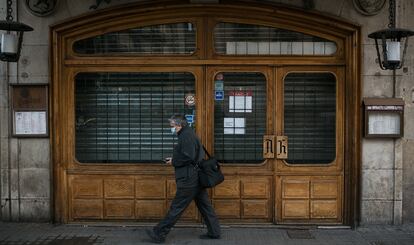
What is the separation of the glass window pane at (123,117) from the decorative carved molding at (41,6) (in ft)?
3.45

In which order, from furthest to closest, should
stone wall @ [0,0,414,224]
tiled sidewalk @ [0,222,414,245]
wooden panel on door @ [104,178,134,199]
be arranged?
wooden panel on door @ [104,178,134,199] → stone wall @ [0,0,414,224] → tiled sidewalk @ [0,222,414,245]

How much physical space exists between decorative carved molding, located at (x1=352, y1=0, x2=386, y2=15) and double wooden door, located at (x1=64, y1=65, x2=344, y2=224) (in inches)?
35.7

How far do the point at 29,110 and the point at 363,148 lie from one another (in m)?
5.04

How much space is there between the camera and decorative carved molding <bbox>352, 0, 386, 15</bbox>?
791 centimetres

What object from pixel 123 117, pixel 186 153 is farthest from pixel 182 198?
pixel 123 117

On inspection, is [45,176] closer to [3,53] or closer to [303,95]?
[3,53]

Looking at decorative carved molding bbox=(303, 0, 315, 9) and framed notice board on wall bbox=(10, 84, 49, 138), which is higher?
decorative carved molding bbox=(303, 0, 315, 9)

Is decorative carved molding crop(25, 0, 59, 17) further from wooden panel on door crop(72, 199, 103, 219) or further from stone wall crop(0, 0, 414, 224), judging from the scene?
wooden panel on door crop(72, 199, 103, 219)

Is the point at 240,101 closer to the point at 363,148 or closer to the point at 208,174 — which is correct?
the point at 208,174

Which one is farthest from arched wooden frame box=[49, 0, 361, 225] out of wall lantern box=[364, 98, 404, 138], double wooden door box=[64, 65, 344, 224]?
wall lantern box=[364, 98, 404, 138]

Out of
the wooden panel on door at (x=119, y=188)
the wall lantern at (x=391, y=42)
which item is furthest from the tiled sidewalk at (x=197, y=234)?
the wall lantern at (x=391, y=42)

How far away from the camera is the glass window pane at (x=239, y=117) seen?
822 centimetres

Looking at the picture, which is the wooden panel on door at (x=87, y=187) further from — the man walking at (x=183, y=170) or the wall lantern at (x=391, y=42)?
the wall lantern at (x=391, y=42)

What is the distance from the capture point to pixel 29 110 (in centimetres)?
816
